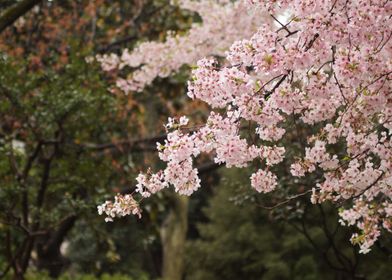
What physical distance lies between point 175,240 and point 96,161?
173 inches

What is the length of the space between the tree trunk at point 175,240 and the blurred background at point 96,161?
20 mm

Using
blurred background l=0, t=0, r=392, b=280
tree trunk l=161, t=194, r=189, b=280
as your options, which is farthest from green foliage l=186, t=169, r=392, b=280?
tree trunk l=161, t=194, r=189, b=280

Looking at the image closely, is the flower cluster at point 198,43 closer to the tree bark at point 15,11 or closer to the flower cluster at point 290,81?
the tree bark at point 15,11

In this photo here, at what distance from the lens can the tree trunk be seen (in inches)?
459

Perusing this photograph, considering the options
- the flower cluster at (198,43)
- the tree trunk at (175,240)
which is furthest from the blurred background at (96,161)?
the flower cluster at (198,43)

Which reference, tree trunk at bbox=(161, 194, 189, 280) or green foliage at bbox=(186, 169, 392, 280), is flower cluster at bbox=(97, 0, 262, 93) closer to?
tree trunk at bbox=(161, 194, 189, 280)

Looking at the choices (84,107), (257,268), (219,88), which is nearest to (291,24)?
(219,88)

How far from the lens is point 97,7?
9703mm

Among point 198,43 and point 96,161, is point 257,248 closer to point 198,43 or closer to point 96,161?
point 96,161

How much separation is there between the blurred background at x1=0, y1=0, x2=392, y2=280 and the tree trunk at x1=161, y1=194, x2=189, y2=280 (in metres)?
0.02

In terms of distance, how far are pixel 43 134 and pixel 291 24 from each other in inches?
174

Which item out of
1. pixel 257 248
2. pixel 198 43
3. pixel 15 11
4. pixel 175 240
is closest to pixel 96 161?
pixel 198 43

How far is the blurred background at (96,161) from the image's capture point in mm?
6695

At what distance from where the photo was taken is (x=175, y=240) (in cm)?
1173
